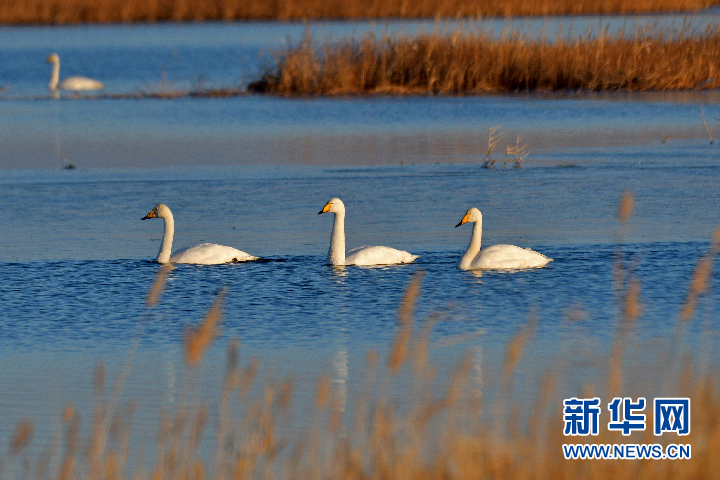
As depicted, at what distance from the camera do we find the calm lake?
24.6 ft

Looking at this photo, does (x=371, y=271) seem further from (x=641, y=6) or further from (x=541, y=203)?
(x=641, y=6)

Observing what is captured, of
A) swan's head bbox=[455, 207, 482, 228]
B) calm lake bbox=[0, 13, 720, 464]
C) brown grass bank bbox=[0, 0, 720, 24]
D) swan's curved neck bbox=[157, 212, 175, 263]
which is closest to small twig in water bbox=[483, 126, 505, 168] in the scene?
calm lake bbox=[0, 13, 720, 464]

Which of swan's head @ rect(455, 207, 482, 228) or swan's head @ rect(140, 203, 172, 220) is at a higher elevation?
swan's head @ rect(455, 207, 482, 228)

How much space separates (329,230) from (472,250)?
261 centimetres

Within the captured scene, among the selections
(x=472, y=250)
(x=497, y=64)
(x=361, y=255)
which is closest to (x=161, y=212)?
(x=361, y=255)

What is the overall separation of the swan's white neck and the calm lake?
127 mm

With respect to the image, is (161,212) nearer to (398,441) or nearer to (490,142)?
(398,441)

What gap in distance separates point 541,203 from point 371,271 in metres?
3.70

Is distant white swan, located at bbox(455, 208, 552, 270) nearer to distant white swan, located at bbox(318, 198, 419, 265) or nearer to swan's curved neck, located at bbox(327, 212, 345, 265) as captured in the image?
distant white swan, located at bbox(318, 198, 419, 265)

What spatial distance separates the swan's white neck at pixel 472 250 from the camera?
1033 cm

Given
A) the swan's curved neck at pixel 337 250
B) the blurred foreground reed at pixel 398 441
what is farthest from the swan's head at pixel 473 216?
the blurred foreground reed at pixel 398 441

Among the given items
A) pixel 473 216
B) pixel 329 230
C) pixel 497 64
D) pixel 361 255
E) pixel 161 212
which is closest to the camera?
pixel 361 255

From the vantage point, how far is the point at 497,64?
81.8 feet

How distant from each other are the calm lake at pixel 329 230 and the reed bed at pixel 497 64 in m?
0.75
